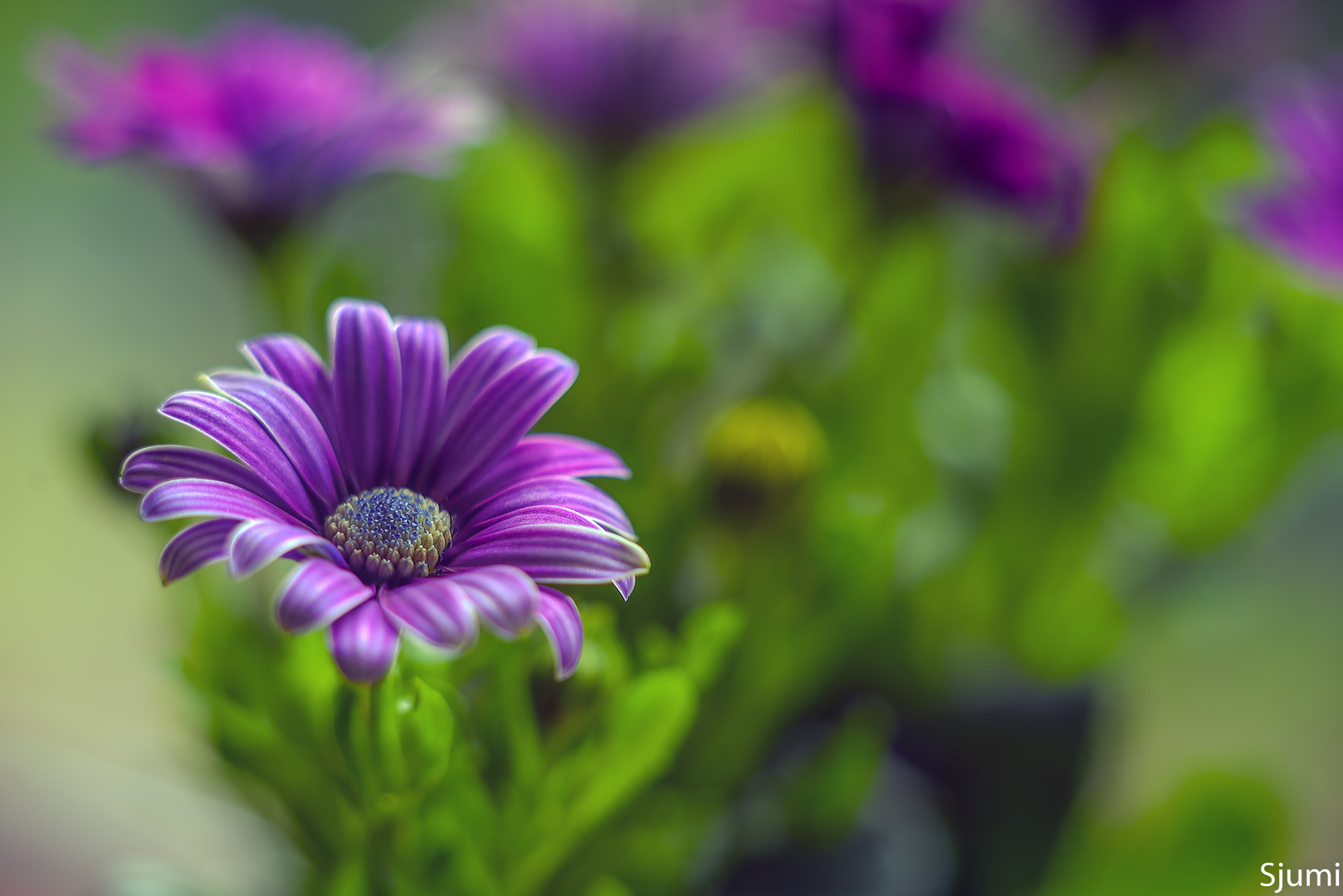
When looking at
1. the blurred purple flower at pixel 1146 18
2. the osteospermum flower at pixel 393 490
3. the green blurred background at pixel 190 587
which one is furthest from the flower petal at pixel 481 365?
the blurred purple flower at pixel 1146 18

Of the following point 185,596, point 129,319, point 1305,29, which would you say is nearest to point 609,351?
point 185,596

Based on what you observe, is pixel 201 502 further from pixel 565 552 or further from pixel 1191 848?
pixel 1191 848

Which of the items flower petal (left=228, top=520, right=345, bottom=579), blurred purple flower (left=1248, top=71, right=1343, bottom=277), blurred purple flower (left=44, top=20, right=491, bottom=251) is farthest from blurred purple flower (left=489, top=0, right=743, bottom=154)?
flower petal (left=228, top=520, right=345, bottom=579)

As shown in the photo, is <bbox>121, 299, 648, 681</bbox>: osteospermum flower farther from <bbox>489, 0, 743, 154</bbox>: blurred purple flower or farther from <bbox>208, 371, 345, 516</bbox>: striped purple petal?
<bbox>489, 0, 743, 154</bbox>: blurred purple flower

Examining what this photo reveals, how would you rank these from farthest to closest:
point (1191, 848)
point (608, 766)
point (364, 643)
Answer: point (1191, 848), point (608, 766), point (364, 643)

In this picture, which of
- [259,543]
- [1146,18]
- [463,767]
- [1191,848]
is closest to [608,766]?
[463,767]

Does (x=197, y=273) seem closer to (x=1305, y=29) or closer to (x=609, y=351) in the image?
(x=609, y=351)
